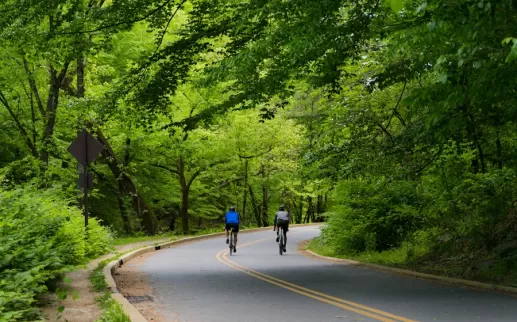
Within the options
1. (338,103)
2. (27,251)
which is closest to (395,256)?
(338,103)

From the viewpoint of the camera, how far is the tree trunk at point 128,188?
30770 mm

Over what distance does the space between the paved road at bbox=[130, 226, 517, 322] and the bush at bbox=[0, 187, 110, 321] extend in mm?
1965

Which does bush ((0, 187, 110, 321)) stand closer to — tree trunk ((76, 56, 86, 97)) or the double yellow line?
the double yellow line

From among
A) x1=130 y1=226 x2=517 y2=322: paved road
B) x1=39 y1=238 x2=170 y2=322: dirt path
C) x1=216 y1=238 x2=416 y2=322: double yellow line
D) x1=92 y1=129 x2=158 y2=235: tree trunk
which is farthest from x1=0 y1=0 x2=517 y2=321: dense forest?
x1=92 y1=129 x2=158 y2=235: tree trunk

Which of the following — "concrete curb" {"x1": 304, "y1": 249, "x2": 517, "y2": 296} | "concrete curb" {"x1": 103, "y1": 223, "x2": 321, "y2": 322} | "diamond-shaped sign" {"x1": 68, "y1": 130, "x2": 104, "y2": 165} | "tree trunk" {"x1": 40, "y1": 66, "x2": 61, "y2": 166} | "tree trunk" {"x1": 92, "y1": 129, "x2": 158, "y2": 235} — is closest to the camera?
"concrete curb" {"x1": 103, "y1": 223, "x2": 321, "y2": 322}

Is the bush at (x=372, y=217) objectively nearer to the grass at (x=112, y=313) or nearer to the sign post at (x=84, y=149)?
the sign post at (x=84, y=149)

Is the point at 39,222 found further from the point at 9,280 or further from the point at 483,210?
the point at 483,210

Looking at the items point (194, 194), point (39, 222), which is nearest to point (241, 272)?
point (39, 222)

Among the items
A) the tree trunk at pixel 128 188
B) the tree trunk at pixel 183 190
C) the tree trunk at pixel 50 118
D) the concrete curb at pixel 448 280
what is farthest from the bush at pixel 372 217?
the tree trunk at pixel 183 190

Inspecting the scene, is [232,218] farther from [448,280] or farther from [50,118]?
[448,280]

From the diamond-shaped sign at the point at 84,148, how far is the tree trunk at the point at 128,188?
50.2 ft

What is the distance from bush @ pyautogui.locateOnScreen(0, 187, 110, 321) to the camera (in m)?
7.03

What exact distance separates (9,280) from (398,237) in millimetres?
15624

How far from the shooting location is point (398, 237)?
20.7 m
